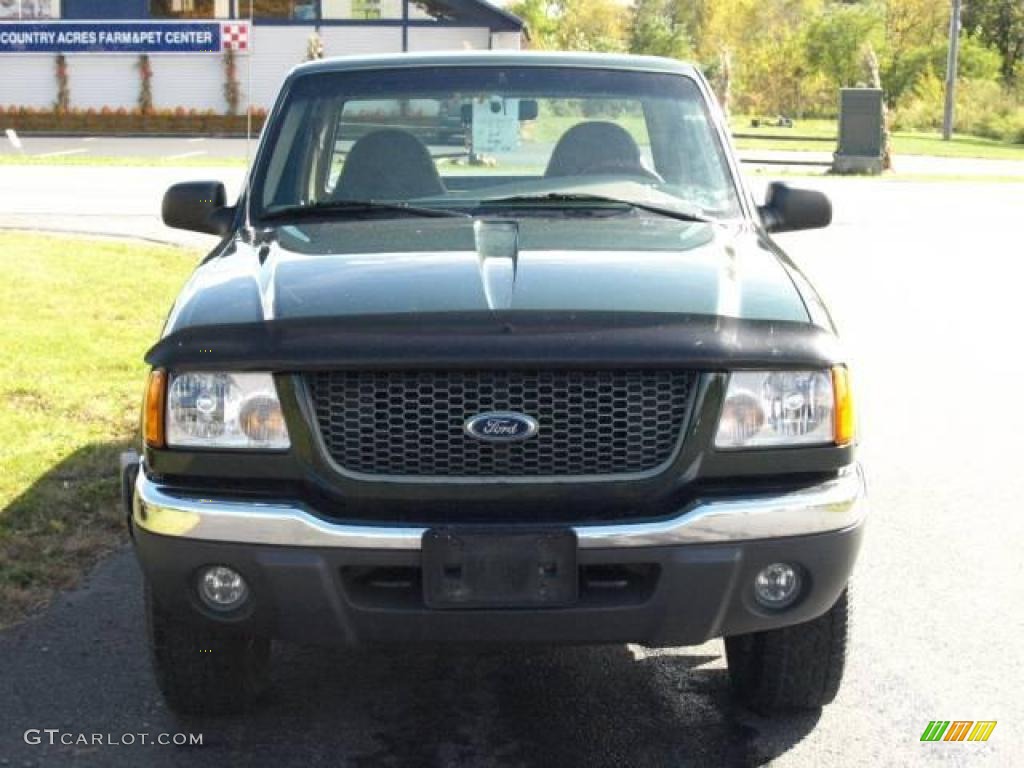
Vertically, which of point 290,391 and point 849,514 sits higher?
point 290,391

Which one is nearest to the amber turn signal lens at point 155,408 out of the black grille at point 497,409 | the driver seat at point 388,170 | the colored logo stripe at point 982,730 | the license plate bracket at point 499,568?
the black grille at point 497,409

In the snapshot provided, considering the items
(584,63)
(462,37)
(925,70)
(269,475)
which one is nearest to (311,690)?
(269,475)

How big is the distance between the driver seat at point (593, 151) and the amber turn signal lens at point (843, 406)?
1.61m

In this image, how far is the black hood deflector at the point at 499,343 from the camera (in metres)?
3.46

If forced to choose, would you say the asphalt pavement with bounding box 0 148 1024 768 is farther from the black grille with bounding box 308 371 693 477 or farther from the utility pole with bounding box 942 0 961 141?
the utility pole with bounding box 942 0 961 141

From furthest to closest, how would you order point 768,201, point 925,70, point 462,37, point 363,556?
point 925,70
point 462,37
point 768,201
point 363,556

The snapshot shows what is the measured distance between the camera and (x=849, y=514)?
143 inches

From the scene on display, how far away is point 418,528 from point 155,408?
678mm

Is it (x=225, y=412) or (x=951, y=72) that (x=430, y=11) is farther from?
(x=225, y=412)

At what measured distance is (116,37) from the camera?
156 ft

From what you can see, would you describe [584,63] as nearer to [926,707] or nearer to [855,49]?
[926,707]

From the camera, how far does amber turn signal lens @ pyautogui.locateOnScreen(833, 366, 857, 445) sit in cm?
365

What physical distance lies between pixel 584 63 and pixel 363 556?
8.25 feet

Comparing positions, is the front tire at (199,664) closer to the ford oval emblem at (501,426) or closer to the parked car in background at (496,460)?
the parked car in background at (496,460)
